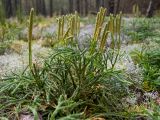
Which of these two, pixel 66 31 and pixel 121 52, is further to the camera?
pixel 121 52

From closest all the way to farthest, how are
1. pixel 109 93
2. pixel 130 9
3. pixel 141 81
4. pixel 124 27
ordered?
pixel 109 93, pixel 141 81, pixel 124 27, pixel 130 9

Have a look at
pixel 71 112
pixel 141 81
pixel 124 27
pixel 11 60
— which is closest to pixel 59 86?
pixel 71 112

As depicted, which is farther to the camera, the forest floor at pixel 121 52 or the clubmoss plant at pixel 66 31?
the forest floor at pixel 121 52

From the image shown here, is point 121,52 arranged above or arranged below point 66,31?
below

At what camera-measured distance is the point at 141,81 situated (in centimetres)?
528

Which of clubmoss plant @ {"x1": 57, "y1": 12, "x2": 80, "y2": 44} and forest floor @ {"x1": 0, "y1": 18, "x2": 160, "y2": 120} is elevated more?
clubmoss plant @ {"x1": 57, "y1": 12, "x2": 80, "y2": 44}

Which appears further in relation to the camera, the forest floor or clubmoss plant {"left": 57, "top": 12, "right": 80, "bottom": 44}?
the forest floor

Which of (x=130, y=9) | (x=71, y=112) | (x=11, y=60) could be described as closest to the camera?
(x=71, y=112)

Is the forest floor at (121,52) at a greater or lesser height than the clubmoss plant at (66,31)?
lesser

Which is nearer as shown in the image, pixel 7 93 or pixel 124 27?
pixel 7 93

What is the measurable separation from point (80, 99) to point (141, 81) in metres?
1.35

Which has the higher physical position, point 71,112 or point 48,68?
point 48,68

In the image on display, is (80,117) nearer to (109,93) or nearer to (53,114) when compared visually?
(53,114)

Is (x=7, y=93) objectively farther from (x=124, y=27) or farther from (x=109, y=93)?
(x=124, y=27)
